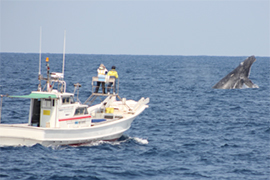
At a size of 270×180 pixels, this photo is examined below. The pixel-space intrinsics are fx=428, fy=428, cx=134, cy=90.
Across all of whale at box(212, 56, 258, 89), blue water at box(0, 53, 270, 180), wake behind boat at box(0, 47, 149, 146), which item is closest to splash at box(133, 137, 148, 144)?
blue water at box(0, 53, 270, 180)

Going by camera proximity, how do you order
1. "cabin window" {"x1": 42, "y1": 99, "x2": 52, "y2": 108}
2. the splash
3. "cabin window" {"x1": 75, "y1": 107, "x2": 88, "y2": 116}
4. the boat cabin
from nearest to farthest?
the boat cabin → "cabin window" {"x1": 42, "y1": 99, "x2": 52, "y2": 108} → "cabin window" {"x1": 75, "y1": 107, "x2": 88, "y2": 116} → the splash

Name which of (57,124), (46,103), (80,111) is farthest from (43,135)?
(80,111)

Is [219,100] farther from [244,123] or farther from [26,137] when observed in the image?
[26,137]

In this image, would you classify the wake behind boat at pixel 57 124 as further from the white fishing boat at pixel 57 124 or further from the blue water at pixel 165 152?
the blue water at pixel 165 152

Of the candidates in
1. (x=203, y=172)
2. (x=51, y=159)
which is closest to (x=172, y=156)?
(x=203, y=172)

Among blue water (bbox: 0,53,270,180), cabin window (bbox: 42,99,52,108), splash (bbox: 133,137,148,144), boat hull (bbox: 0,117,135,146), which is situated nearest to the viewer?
blue water (bbox: 0,53,270,180)

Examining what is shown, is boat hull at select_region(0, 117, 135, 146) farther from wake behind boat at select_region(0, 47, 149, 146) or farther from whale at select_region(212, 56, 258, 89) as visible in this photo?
whale at select_region(212, 56, 258, 89)

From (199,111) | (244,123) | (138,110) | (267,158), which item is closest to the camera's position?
(267,158)

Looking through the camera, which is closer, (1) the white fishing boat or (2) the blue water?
(2) the blue water

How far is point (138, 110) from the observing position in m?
24.7

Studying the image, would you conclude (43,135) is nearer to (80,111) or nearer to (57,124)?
(57,124)

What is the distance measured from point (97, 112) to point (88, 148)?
4440mm

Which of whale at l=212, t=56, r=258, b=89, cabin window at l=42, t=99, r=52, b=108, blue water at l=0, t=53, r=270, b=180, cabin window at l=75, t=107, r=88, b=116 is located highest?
whale at l=212, t=56, r=258, b=89

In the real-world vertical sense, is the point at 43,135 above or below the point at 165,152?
above
